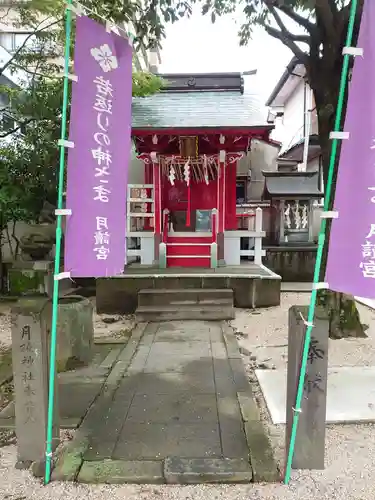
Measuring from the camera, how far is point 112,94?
294 centimetres

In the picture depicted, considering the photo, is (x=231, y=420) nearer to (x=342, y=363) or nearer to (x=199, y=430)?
(x=199, y=430)

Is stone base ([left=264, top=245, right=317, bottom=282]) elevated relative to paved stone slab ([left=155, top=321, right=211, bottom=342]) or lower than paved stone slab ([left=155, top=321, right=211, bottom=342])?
elevated

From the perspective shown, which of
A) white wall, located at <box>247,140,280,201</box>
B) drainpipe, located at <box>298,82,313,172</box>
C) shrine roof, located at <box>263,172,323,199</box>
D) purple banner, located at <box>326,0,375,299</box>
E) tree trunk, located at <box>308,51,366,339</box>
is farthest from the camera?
white wall, located at <box>247,140,280,201</box>

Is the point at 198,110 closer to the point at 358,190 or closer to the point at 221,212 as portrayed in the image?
the point at 221,212

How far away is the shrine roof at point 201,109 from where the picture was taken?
9282mm

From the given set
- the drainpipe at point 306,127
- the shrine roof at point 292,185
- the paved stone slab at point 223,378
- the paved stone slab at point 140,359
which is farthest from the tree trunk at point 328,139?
the drainpipe at point 306,127

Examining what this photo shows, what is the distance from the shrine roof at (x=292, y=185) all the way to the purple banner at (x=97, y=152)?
987cm

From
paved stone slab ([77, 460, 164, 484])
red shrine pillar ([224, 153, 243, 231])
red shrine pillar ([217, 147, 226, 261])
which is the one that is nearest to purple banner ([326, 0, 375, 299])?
paved stone slab ([77, 460, 164, 484])

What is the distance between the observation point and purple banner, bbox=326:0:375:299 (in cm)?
253

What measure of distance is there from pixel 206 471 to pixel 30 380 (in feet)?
4.77

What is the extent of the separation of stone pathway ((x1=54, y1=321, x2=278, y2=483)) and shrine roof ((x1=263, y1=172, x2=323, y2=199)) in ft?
25.8

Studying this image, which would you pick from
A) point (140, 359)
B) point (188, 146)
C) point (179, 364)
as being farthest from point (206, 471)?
point (188, 146)

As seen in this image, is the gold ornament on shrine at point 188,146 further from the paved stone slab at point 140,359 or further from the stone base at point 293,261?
the paved stone slab at point 140,359

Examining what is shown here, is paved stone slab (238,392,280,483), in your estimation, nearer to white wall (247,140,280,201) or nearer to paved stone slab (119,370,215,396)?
paved stone slab (119,370,215,396)
